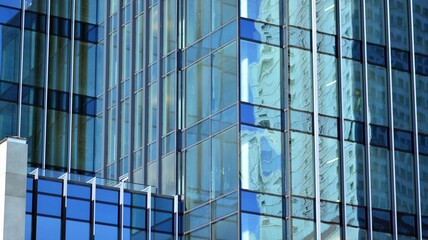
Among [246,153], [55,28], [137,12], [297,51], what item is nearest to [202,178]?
[246,153]

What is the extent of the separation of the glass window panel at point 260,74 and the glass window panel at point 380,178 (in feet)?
14.0

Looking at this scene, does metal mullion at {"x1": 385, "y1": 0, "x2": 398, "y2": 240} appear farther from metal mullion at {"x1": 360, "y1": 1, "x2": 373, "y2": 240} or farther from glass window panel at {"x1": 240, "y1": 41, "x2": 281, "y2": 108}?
glass window panel at {"x1": 240, "y1": 41, "x2": 281, "y2": 108}

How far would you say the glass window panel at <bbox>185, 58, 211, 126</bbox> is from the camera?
4897 cm

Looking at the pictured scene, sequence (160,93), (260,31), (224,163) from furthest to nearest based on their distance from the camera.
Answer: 1. (160,93)
2. (260,31)
3. (224,163)

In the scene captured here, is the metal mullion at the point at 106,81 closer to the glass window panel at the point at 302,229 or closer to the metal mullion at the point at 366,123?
the glass window panel at the point at 302,229

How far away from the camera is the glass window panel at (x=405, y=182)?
162 feet

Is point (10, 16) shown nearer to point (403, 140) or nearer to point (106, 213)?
point (106, 213)

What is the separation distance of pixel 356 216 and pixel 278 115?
→ 178 inches

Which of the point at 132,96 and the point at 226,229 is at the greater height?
the point at 132,96

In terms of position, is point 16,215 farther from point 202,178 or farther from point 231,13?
point 231,13

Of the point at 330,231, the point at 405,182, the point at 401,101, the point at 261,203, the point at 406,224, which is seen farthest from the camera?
the point at 401,101

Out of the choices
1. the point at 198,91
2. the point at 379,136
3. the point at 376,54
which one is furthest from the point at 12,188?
the point at 376,54

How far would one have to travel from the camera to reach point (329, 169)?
4831cm

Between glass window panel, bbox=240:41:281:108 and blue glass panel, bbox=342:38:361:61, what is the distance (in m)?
2.84
